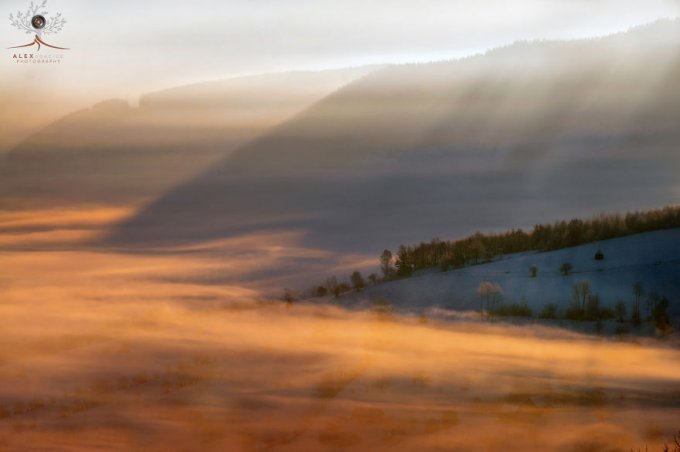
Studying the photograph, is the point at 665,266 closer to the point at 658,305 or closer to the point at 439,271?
the point at 658,305

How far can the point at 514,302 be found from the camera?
41656 millimetres

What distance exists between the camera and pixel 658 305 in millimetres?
40375

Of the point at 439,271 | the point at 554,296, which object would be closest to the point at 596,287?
the point at 554,296

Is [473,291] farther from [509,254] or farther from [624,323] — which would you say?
[624,323]

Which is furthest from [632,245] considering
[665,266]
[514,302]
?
[514,302]

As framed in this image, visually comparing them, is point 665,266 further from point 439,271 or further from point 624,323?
point 439,271

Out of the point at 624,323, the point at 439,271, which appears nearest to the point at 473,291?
the point at 439,271

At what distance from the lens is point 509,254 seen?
1676 inches

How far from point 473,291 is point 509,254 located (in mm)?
1607

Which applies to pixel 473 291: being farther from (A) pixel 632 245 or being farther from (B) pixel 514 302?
(A) pixel 632 245

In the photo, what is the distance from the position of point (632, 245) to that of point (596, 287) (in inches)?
78.9

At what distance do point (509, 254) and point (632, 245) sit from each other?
3.43 m

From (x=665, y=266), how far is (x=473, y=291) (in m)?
5.30

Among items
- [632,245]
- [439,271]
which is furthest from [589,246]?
[439,271]
